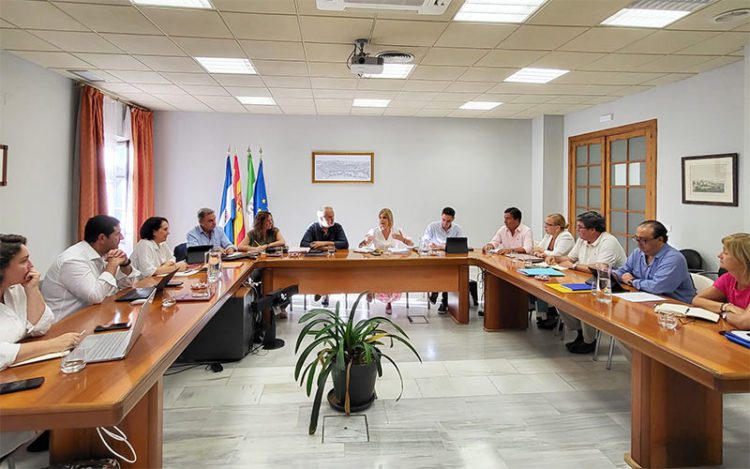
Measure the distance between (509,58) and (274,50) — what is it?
2.13m

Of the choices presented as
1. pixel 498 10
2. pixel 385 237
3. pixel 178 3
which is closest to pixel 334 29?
pixel 178 3

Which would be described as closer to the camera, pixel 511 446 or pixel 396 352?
pixel 511 446

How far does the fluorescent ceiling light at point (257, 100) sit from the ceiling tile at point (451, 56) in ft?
8.23

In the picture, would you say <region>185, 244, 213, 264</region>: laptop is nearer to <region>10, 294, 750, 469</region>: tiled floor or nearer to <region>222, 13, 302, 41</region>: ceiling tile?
<region>10, 294, 750, 469</region>: tiled floor

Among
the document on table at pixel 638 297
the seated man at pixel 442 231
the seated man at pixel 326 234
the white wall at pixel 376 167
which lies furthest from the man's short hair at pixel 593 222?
the white wall at pixel 376 167

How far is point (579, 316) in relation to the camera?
244cm

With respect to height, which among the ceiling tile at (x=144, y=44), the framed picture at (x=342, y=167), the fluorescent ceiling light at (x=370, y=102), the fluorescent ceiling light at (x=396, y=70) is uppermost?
the fluorescent ceiling light at (x=370, y=102)

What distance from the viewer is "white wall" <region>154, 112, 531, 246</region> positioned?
22.1ft

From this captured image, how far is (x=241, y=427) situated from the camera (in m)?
2.41

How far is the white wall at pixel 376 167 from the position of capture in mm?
6727

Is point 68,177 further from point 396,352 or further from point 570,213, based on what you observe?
point 570,213

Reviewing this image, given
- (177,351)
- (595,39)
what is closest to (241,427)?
(177,351)

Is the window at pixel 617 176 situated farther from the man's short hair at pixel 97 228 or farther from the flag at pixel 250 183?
the man's short hair at pixel 97 228

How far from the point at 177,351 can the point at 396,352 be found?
2092 millimetres
